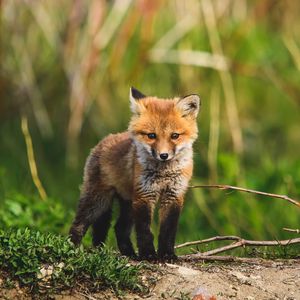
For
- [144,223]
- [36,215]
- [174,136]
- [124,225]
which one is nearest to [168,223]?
[144,223]

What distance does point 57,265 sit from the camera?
17.2 ft

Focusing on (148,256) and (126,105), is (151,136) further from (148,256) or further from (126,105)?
(126,105)

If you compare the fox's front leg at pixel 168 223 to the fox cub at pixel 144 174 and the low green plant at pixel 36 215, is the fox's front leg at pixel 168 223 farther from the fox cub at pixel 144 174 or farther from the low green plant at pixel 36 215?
the low green plant at pixel 36 215

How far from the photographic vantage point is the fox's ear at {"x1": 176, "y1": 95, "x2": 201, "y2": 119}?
633cm

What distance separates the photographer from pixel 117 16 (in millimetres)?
11039

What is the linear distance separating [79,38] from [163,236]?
6026 mm

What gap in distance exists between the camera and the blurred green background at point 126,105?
9461 mm

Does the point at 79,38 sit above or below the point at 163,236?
above

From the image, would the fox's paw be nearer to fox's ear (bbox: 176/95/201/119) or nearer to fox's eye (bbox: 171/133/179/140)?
fox's eye (bbox: 171/133/179/140)

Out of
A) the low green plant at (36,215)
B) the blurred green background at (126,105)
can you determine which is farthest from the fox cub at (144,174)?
the low green plant at (36,215)

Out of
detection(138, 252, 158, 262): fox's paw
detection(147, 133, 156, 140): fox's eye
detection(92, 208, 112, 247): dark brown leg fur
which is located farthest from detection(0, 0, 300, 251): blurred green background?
detection(138, 252, 158, 262): fox's paw

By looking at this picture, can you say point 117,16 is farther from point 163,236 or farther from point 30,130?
point 163,236

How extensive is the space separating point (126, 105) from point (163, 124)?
642cm

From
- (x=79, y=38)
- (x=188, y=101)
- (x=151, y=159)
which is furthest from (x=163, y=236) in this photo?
(x=79, y=38)
